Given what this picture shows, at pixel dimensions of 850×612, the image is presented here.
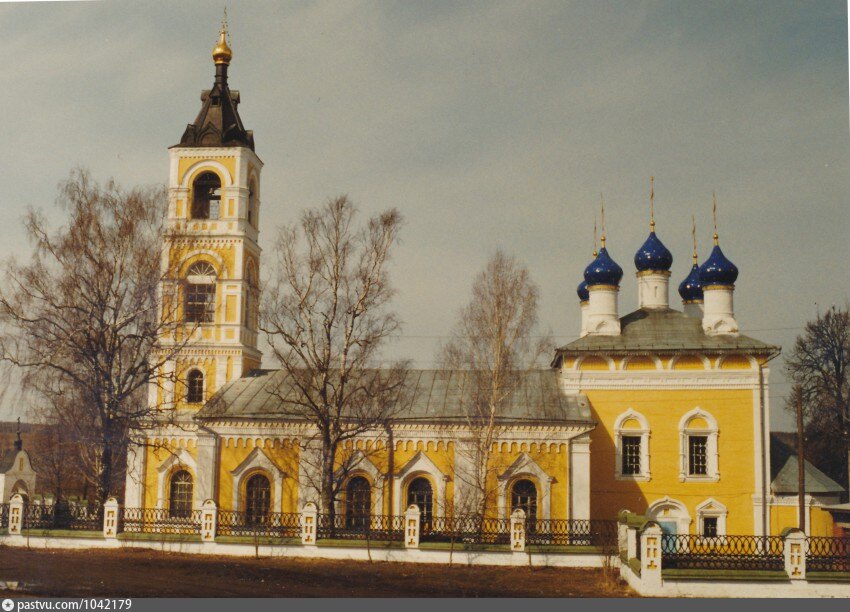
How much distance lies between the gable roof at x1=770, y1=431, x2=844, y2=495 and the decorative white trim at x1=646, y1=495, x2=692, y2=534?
1.35 meters

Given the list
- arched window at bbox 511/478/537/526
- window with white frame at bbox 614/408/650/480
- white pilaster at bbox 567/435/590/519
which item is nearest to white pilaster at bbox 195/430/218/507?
arched window at bbox 511/478/537/526

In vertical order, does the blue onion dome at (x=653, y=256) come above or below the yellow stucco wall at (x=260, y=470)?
above

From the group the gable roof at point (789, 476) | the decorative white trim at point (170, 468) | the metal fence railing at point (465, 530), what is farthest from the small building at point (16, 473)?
the gable roof at point (789, 476)

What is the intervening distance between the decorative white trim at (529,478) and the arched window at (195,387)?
5288 mm

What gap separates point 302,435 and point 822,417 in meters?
9.73

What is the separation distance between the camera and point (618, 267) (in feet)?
50.4

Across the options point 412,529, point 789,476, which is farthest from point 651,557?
point 789,476

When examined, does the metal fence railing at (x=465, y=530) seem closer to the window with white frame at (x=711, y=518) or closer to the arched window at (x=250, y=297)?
the window with white frame at (x=711, y=518)

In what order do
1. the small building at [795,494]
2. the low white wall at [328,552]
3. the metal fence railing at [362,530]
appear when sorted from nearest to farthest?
the low white wall at [328,552]
the metal fence railing at [362,530]
the small building at [795,494]

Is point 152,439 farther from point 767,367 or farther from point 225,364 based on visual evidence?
point 767,367

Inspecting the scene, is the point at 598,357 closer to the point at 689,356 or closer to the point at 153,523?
the point at 689,356

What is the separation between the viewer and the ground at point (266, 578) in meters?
9.59
